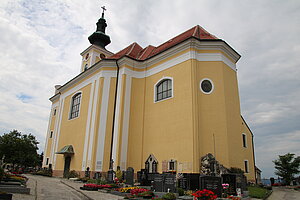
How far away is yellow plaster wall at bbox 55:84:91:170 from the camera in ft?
72.6

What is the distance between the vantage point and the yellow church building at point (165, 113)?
16.0 metres

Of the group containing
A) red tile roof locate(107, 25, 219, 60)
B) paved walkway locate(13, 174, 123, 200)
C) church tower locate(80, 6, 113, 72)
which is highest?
church tower locate(80, 6, 113, 72)

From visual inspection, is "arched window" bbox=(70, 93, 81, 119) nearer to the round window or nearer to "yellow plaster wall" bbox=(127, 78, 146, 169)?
"yellow plaster wall" bbox=(127, 78, 146, 169)

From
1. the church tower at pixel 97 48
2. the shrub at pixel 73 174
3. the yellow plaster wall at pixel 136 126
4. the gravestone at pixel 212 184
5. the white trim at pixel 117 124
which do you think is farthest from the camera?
the church tower at pixel 97 48

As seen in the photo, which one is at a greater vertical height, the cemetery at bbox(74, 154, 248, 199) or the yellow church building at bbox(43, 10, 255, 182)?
the yellow church building at bbox(43, 10, 255, 182)

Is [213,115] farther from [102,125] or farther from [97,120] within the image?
[97,120]

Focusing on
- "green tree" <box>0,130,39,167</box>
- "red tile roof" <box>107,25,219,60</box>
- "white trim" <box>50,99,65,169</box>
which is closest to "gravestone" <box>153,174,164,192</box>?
"red tile roof" <box>107,25,219,60</box>

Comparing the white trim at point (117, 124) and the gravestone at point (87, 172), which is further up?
the white trim at point (117, 124)

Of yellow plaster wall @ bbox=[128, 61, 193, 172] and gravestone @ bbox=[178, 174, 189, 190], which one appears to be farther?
yellow plaster wall @ bbox=[128, 61, 193, 172]

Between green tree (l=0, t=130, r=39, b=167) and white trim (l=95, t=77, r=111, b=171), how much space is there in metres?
17.9

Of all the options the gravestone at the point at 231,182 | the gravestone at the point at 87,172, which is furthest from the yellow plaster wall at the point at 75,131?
the gravestone at the point at 231,182

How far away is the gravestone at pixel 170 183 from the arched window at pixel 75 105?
1653cm

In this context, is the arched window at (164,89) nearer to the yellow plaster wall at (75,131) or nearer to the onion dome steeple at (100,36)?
the yellow plaster wall at (75,131)

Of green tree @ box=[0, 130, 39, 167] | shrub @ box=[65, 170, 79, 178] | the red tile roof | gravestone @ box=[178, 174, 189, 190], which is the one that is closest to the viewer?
gravestone @ box=[178, 174, 189, 190]
